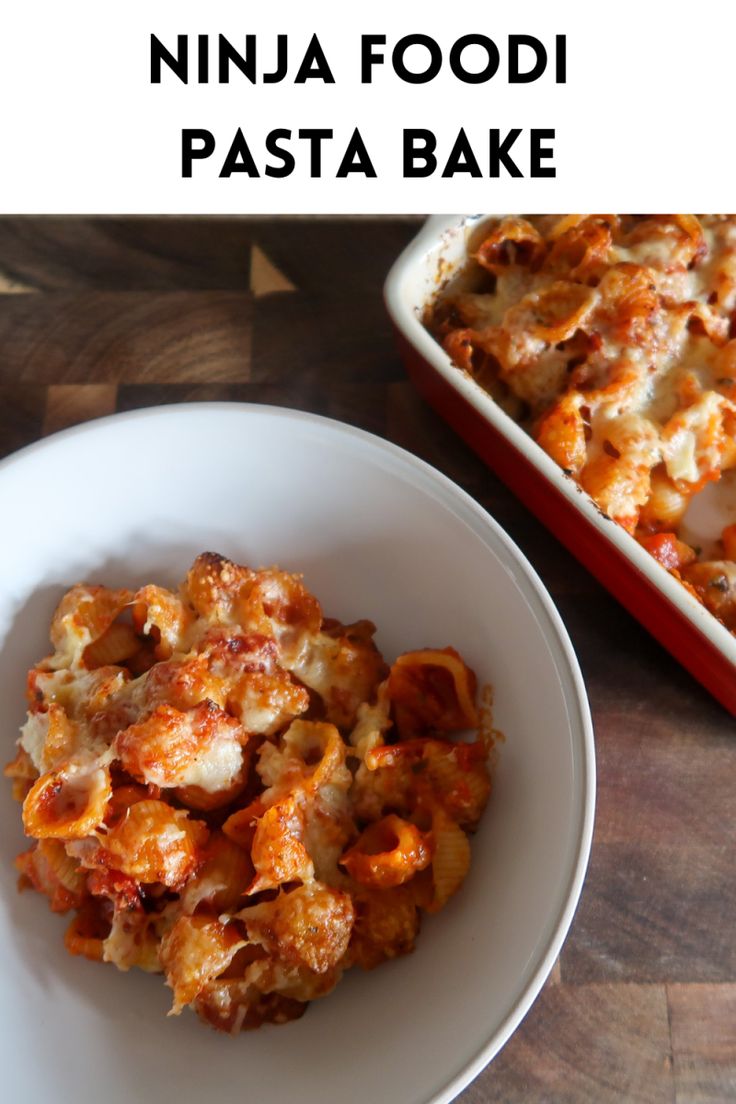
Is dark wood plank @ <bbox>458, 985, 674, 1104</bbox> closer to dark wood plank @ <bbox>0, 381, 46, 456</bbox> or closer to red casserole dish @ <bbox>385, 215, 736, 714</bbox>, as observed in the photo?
red casserole dish @ <bbox>385, 215, 736, 714</bbox>

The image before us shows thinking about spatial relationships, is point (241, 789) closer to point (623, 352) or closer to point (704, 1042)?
point (704, 1042)

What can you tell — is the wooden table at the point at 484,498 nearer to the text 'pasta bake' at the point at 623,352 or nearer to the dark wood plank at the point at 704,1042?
the dark wood plank at the point at 704,1042

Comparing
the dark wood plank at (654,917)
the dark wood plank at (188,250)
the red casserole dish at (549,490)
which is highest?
the dark wood plank at (188,250)

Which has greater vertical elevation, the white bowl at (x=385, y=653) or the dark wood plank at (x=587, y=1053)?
the white bowl at (x=385, y=653)

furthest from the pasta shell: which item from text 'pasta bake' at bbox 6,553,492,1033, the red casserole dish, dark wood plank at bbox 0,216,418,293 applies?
dark wood plank at bbox 0,216,418,293

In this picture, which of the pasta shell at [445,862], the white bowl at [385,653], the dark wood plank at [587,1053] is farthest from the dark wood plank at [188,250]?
the dark wood plank at [587,1053]

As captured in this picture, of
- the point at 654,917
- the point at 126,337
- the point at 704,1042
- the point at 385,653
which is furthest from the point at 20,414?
the point at 704,1042

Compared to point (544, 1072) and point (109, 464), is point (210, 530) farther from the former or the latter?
point (544, 1072)
